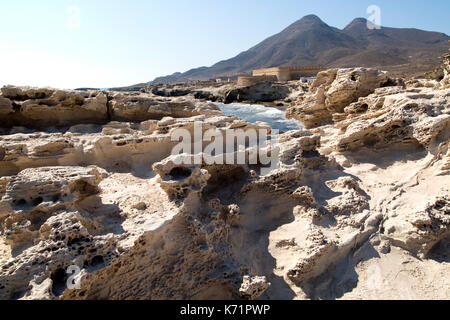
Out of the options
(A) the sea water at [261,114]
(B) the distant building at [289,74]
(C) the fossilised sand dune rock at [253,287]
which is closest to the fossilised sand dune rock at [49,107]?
(C) the fossilised sand dune rock at [253,287]

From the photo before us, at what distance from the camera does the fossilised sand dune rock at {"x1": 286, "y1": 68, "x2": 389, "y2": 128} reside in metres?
6.99

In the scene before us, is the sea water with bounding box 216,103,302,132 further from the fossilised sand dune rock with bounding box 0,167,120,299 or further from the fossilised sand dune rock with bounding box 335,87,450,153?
the fossilised sand dune rock with bounding box 0,167,120,299

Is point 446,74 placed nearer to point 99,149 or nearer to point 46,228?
point 99,149

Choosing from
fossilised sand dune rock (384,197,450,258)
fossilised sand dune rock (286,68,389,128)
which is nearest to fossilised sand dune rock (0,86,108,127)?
fossilised sand dune rock (286,68,389,128)

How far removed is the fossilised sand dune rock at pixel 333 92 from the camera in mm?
6992

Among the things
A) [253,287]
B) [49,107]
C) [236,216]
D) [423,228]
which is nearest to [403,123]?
[423,228]

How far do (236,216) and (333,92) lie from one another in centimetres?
511

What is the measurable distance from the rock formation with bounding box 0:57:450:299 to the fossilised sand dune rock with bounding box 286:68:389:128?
1.50 meters

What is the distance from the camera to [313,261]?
3.53 metres

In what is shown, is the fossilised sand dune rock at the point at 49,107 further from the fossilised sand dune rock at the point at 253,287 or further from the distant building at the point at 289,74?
the distant building at the point at 289,74

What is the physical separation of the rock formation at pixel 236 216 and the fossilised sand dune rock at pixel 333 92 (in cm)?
150

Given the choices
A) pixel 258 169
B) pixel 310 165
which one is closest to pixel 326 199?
pixel 310 165

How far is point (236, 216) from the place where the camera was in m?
4.07

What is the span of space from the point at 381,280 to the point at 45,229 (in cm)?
387
